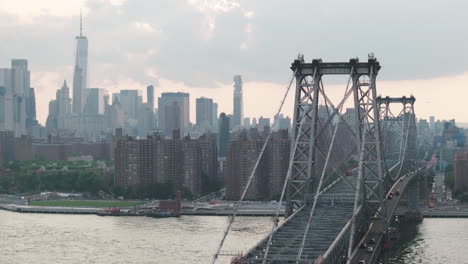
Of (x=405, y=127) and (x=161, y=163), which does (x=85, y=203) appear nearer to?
(x=161, y=163)

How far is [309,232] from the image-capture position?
1041 inches

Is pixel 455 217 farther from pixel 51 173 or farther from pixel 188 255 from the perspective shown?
pixel 51 173

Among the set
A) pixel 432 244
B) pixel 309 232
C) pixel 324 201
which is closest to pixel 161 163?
pixel 432 244

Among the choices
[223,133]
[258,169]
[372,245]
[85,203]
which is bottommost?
[372,245]

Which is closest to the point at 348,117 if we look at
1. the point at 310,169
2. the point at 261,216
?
the point at 261,216

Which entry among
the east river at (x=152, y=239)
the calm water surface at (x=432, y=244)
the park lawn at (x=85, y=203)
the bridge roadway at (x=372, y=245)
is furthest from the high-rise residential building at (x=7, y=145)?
the bridge roadway at (x=372, y=245)

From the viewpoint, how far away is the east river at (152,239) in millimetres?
40906

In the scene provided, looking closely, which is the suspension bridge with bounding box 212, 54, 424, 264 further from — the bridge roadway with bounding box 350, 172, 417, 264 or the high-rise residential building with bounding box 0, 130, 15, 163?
the high-rise residential building with bounding box 0, 130, 15, 163

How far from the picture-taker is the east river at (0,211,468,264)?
40.9 m

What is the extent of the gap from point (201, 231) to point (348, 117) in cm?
5203

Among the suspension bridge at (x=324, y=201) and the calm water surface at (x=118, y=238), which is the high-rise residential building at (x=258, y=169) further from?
the suspension bridge at (x=324, y=201)

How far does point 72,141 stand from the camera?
16362 cm

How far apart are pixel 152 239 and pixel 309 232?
2362 cm

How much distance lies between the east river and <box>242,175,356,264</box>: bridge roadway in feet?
19.3
